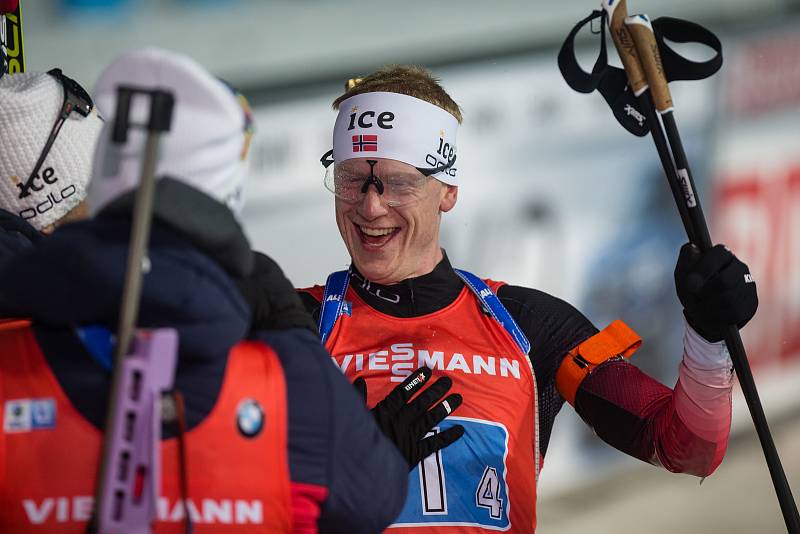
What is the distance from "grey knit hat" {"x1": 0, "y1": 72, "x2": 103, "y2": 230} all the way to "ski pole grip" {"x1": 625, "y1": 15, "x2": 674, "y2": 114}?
1.30 meters

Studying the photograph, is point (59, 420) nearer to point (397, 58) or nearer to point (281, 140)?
point (281, 140)

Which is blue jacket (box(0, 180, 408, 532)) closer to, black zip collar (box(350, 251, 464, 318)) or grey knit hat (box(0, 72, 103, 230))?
grey knit hat (box(0, 72, 103, 230))

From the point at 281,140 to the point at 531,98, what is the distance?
4.98 ft

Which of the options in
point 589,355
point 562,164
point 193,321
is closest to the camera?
point 193,321

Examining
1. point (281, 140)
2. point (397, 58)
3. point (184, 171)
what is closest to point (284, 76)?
point (281, 140)

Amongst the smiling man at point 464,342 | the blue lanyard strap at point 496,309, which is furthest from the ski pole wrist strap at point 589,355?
the blue lanyard strap at point 496,309

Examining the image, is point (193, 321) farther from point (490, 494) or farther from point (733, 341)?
point (733, 341)

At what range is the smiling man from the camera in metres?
2.50

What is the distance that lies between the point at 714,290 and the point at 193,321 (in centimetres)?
128

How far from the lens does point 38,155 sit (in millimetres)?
2473

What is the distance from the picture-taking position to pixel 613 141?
5.81 meters

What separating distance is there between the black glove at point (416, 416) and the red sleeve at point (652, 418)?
15.5 inches

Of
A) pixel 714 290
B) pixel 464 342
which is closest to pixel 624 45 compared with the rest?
pixel 714 290

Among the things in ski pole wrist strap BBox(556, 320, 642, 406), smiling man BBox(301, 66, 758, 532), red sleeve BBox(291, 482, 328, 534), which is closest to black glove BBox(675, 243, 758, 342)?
smiling man BBox(301, 66, 758, 532)
